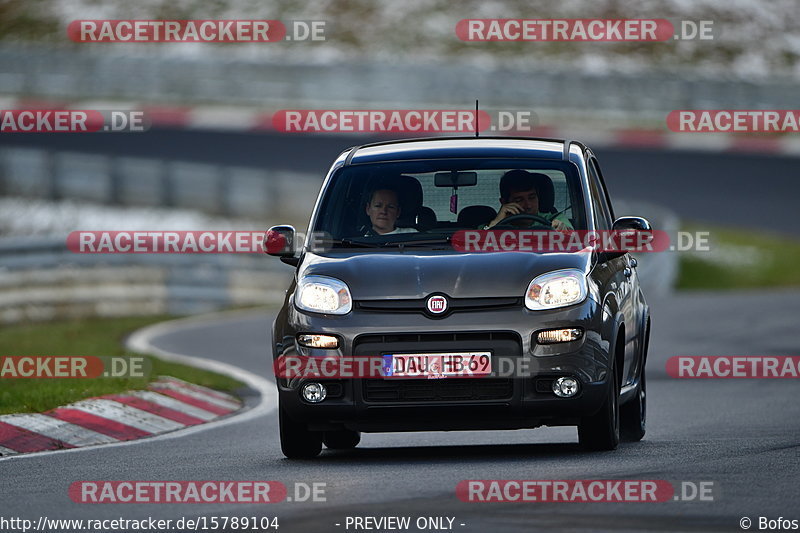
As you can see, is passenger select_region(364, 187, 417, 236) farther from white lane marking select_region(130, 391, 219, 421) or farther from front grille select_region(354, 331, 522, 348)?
white lane marking select_region(130, 391, 219, 421)

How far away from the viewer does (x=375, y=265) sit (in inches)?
360

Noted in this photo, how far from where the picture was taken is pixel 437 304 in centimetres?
886

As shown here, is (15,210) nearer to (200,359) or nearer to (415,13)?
(200,359)

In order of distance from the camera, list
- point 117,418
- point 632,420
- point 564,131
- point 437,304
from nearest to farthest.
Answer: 1. point 437,304
2. point 632,420
3. point 117,418
4. point 564,131

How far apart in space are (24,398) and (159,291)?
1223 centimetres

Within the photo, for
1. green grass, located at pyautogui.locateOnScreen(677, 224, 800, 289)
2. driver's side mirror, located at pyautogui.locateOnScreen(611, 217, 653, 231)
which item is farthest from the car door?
green grass, located at pyautogui.locateOnScreen(677, 224, 800, 289)

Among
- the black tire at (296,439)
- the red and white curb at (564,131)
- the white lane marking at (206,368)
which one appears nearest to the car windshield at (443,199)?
the black tire at (296,439)

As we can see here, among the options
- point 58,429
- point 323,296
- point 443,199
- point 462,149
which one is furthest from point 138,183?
point 323,296

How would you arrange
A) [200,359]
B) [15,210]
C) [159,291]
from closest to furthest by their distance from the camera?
1. [200,359]
2. [159,291]
3. [15,210]

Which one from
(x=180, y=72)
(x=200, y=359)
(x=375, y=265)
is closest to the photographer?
(x=375, y=265)

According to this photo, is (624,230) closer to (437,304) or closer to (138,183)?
(437,304)

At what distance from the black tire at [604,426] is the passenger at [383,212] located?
1.38 meters

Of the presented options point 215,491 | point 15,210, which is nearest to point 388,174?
point 215,491

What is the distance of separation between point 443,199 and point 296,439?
60.6 inches
